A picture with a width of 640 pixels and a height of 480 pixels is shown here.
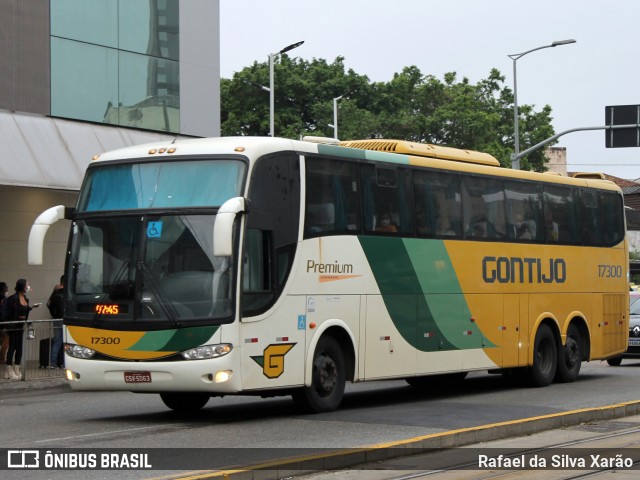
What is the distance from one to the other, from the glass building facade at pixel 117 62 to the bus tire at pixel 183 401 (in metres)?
12.1

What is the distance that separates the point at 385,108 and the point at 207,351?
185ft

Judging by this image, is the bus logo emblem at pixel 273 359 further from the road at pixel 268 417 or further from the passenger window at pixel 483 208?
the passenger window at pixel 483 208

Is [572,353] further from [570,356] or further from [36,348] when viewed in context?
[36,348]

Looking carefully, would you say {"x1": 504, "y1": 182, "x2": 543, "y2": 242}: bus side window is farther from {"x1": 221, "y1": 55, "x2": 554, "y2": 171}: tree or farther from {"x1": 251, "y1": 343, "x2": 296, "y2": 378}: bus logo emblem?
{"x1": 221, "y1": 55, "x2": 554, "y2": 171}: tree

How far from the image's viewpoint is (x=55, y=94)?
26.8 metres

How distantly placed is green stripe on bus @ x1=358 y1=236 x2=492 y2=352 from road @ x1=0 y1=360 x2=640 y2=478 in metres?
0.94

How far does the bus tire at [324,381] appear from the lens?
15.3 m

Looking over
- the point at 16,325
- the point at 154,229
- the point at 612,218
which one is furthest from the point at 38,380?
the point at 612,218

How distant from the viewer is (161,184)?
1477 centimetres

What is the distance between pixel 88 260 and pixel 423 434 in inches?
182

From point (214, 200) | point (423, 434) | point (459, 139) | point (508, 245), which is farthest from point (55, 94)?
point (459, 139)

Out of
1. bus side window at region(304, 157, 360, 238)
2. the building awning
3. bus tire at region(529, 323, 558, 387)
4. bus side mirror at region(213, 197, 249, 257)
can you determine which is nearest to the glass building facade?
the building awning

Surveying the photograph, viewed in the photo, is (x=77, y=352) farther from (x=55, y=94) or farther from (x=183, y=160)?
(x=55, y=94)

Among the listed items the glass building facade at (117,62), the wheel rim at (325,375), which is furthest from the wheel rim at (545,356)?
the glass building facade at (117,62)
